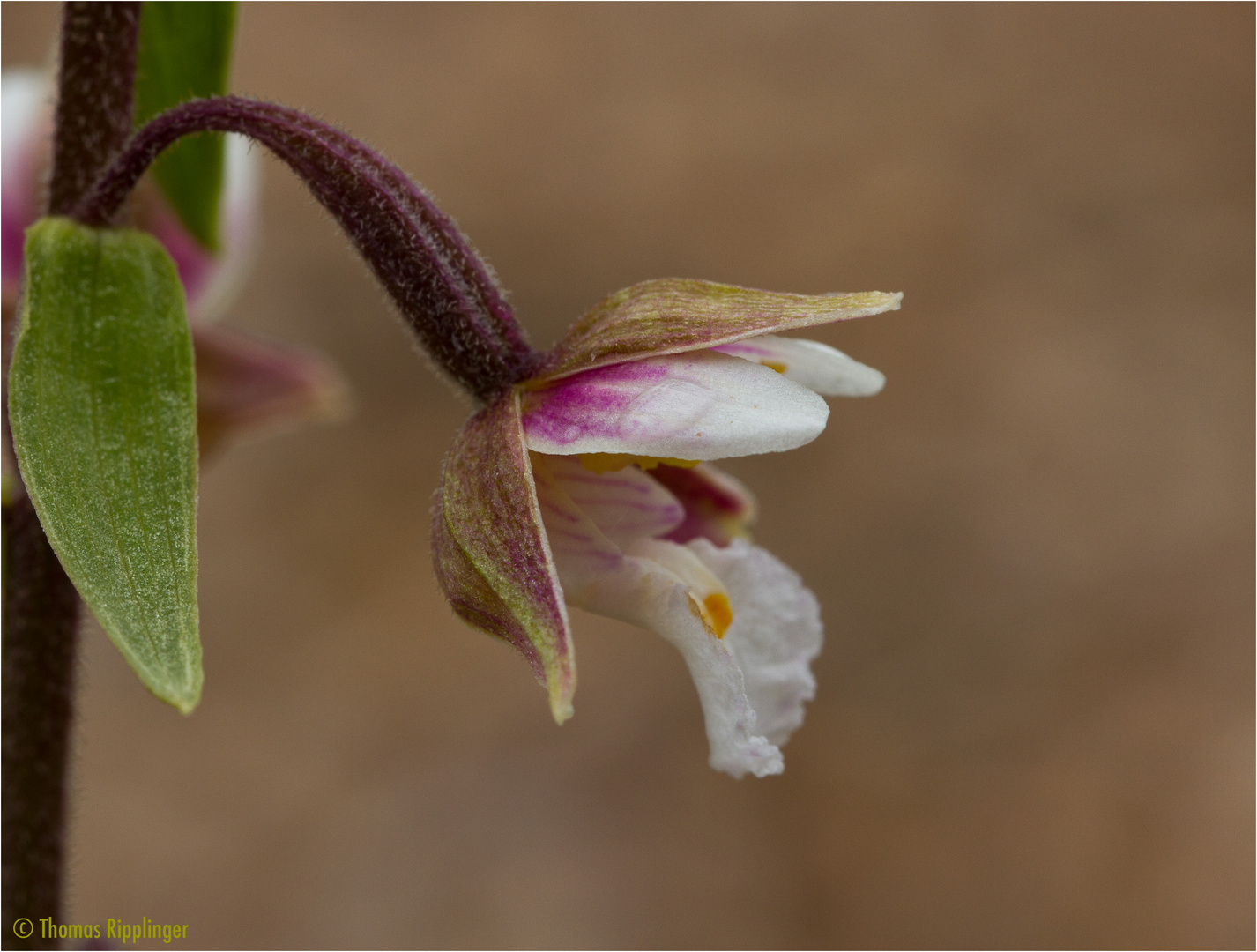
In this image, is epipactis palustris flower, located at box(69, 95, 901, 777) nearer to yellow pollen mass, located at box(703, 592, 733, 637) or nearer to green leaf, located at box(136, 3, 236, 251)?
yellow pollen mass, located at box(703, 592, 733, 637)

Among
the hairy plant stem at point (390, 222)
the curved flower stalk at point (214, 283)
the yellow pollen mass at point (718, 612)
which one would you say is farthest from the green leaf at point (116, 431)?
the curved flower stalk at point (214, 283)

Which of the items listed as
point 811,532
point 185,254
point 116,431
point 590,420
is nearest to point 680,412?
point 590,420

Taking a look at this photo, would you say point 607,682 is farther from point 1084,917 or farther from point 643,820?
point 1084,917

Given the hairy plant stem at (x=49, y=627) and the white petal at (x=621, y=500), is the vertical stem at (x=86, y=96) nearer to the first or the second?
the hairy plant stem at (x=49, y=627)

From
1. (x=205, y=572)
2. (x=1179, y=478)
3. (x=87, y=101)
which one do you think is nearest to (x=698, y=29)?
(x=1179, y=478)

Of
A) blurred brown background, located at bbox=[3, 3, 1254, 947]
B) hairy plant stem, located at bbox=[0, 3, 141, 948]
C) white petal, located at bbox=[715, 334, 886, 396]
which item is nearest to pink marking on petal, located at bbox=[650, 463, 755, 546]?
white petal, located at bbox=[715, 334, 886, 396]

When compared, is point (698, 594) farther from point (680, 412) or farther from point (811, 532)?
point (811, 532)

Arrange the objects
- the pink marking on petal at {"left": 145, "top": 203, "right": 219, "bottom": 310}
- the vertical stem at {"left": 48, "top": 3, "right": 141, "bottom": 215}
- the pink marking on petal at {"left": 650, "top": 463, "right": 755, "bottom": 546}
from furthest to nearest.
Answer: the pink marking on petal at {"left": 145, "top": 203, "right": 219, "bottom": 310}
the pink marking on petal at {"left": 650, "top": 463, "right": 755, "bottom": 546}
the vertical stem at {"left": 48, "top": 3, "right": 141, "bottom": 215}
